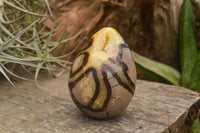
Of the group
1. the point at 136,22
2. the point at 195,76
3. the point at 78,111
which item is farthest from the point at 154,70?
the point at 78,111

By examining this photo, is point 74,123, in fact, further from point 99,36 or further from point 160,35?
point 160,35

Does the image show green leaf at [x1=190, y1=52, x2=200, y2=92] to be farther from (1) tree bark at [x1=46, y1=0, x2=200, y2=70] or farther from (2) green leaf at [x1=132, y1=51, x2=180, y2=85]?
(1) tree bark at [x1=46, y1=0, x2=200, y2=70]

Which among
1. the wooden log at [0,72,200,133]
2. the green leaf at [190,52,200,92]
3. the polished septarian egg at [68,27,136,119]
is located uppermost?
the polished septarian egg at [68,27,136,119]

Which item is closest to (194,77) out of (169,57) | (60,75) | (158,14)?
(169,57)

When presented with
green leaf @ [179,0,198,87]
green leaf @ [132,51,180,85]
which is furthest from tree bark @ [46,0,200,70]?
green leaf @ [132,51,180,85]

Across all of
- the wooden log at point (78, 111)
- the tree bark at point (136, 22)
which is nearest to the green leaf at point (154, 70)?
the tree bark at point (136, 22)

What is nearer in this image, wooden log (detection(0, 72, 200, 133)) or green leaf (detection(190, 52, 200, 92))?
wooden log (detection(0, 72, 200, 133))

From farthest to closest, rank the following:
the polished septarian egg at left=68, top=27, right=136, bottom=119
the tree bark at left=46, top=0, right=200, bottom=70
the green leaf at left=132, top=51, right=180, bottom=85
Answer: the tree bark at left=46, top=0, right=200, bottom=70
the green leaf at left=132, top=51, right=180, bottom=85
the polished septarian egg at left=68, top=27, right=136, bottom=119
